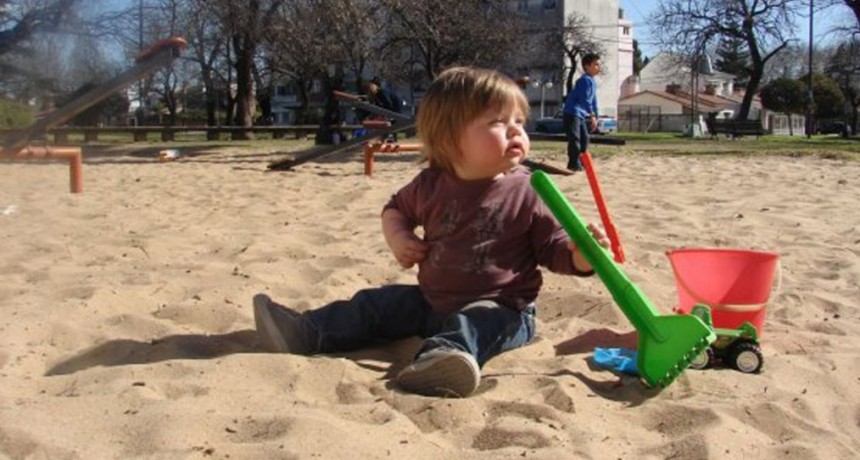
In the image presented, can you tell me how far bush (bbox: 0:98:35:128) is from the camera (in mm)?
16031

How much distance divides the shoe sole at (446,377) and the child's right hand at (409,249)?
17.0 inches

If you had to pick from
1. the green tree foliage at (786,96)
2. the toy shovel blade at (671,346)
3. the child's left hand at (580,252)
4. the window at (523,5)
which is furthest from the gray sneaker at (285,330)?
the green tree foliage at (786,96)

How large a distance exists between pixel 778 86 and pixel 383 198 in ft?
178

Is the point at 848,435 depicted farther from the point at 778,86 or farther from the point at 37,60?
the point at 778,86

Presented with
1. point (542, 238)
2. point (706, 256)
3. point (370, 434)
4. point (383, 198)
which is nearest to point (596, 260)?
point (542, 238)

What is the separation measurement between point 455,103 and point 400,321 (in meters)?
0.67

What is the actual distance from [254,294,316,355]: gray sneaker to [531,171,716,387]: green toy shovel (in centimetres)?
81

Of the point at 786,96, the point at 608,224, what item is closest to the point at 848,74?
the point at 786,96

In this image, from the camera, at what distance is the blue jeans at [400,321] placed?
7.80 ft

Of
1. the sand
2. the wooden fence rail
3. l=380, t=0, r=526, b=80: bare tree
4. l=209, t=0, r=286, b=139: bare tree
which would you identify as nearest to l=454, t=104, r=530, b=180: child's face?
the sand

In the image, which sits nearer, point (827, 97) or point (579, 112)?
point (579, 112)

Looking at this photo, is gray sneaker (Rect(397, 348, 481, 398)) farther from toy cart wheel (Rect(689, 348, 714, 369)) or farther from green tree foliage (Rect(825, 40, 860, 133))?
green tree foliage (Rect(825, 40, 860, 133))

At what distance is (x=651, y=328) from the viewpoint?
7.00ft

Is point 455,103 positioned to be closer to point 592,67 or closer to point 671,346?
point 671,346
